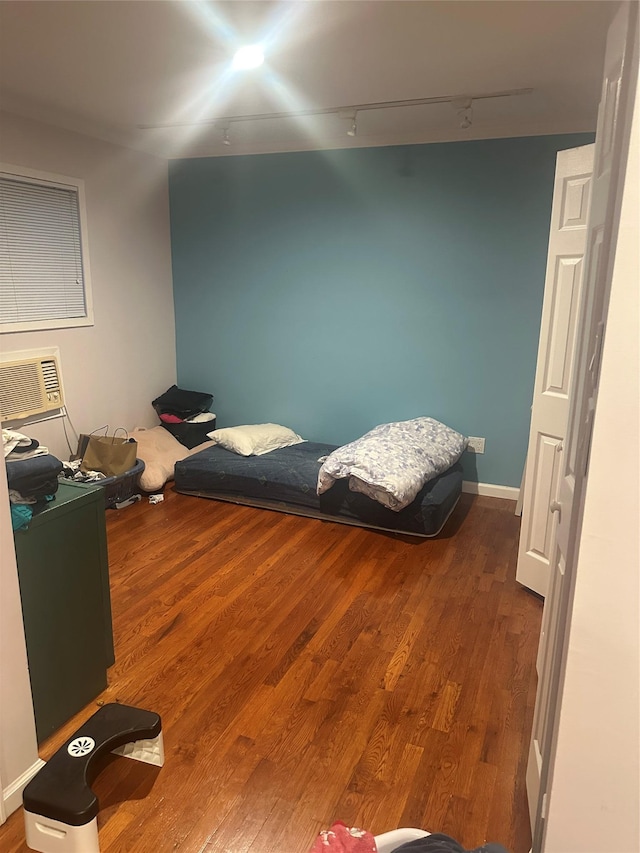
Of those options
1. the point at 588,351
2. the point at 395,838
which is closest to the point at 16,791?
the point at 395,838

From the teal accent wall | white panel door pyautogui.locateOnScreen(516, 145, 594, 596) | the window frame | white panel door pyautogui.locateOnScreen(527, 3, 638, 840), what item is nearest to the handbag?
the window frame

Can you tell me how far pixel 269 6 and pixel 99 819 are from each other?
8.91 ft

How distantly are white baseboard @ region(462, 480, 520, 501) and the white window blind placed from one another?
9.54 ft

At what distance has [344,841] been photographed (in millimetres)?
1479

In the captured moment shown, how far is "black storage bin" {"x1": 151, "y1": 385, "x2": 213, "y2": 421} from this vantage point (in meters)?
4.69

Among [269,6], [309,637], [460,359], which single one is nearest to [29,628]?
[309,637]

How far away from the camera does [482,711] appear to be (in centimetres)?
209

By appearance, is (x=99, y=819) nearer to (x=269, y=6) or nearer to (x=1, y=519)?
(x=1, y=519)

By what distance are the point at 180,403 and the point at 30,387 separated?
1.27m

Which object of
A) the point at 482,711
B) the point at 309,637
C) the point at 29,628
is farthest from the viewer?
the point at 309,637

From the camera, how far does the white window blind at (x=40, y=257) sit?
348 cm

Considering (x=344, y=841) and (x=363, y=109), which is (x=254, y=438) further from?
(x=344, y=841)

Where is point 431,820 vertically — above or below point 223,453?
below

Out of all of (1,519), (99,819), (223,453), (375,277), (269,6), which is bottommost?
(99,819)
